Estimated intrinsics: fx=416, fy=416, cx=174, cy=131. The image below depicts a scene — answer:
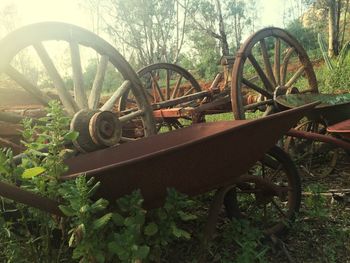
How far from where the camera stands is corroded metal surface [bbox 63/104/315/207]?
1.69m

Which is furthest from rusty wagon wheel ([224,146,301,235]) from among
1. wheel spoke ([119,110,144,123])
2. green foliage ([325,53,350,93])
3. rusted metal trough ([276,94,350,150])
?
green foliage ([325,53,350,93])

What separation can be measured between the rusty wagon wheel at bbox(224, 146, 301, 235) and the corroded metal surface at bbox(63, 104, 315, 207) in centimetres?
45

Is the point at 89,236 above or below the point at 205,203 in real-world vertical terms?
above

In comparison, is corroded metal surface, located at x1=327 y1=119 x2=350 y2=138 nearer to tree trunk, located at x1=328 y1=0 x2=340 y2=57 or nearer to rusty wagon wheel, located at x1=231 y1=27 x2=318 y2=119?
rusty wagon wheel, located at x1=231 y1=27 x2=318 y2=119

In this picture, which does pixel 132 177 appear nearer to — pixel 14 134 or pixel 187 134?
pixel 187 134

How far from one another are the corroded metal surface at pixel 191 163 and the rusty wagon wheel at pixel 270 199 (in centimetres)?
45

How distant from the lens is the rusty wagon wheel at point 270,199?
2721mm

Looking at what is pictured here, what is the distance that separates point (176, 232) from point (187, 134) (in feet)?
3.14

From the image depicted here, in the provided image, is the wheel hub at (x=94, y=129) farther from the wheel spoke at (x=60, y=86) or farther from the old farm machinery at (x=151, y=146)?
the wheel spoke at (x=60, y=86)

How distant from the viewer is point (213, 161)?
196 cm

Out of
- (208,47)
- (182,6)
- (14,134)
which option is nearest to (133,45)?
(182,6)

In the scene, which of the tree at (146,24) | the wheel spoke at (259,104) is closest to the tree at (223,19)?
the tree at (146,24)

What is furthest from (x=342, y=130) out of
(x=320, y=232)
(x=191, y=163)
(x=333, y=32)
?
A: (x=333, y=32)

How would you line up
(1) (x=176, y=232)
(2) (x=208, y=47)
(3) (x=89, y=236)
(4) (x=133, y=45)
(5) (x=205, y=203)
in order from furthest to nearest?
(2) (x=208, y=47)
(4) (x=133, y=45)
(5) (x=205, y=203)
(1) (x=176, y=232)
(3) (x=89, y=236)
